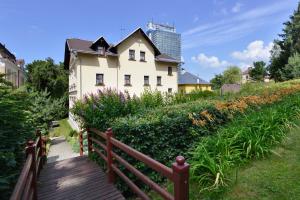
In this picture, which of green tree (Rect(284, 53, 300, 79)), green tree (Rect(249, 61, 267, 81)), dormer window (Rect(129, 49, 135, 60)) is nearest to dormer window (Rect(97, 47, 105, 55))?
dormer window (Rect(129, 49, 135, 60))

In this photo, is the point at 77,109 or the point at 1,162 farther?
the point at 77,109

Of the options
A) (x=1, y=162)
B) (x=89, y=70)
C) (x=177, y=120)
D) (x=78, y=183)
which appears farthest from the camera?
(x=89, y=70)

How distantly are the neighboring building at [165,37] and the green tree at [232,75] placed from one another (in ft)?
54.7

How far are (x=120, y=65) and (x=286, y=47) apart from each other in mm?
27036

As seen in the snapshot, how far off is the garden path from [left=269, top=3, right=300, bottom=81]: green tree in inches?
1093

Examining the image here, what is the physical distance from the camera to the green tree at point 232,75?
64312 mm

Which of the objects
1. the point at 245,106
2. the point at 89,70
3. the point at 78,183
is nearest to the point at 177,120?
the point at 245,106

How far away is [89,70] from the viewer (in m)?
20.6

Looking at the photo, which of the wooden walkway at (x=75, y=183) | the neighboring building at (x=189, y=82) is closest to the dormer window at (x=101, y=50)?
the wooden walkway at (x=75, y=183)

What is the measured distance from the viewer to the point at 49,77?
98.1ft

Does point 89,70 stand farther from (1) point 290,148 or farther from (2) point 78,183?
(1) point 290,148

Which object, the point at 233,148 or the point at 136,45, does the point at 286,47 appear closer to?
the point at 136,45

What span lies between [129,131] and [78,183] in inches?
56.7

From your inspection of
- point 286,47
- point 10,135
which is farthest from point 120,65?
point 286,47
